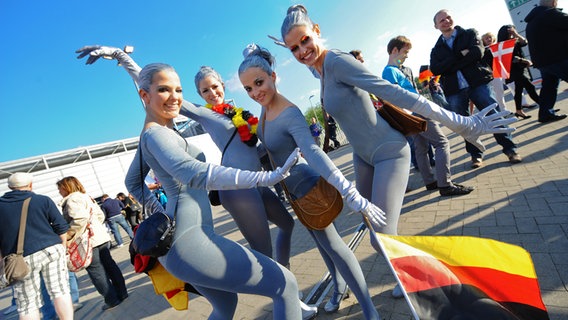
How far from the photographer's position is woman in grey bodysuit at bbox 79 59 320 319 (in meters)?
1.55

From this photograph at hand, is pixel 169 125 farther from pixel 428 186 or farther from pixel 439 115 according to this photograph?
pixel 428 186

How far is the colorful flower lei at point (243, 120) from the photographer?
2395 mm

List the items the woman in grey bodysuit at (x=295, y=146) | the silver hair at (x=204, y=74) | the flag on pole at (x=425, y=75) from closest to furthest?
the woman in grey bodysuit at (x=295, y=146)
the silver hair at (x=204, y=74)
the flag on pole at (x=425, y=75)

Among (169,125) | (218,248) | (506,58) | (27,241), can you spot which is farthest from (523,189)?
(27,241)

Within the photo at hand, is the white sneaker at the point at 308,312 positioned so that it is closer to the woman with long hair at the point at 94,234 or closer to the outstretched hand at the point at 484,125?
the outstretched hand at the point at 484,125

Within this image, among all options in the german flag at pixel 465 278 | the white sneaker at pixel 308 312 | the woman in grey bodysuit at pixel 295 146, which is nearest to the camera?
the german flag at pixel 465 278

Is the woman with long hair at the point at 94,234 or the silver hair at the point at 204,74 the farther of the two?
the woman with long hair at the point at 94,234

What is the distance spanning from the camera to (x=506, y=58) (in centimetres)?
639

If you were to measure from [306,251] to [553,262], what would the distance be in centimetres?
272

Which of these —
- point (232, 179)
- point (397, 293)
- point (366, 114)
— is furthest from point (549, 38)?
point (232, 179)

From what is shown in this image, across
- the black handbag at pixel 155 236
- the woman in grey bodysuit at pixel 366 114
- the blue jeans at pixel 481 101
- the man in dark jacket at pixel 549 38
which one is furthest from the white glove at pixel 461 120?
the man in dark jacket at pixel 549 38

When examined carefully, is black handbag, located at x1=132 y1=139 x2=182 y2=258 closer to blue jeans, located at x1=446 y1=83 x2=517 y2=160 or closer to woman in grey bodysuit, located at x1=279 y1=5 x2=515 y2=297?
woman in grey bodysuit, located at x1=279 y1=5 x2=515 y2=297

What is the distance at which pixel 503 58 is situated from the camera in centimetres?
643

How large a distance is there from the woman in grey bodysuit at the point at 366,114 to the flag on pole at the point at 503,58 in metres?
5.87
